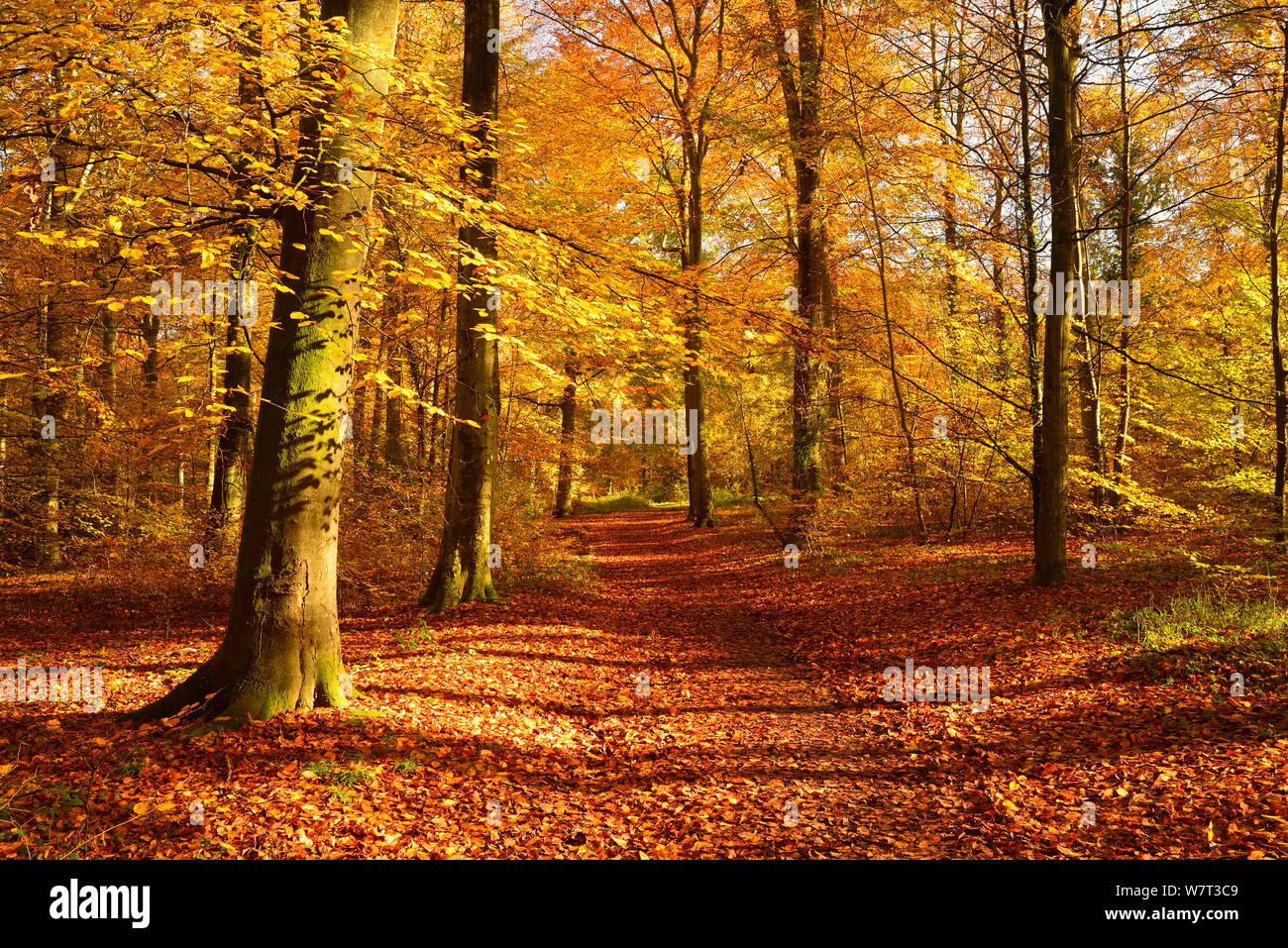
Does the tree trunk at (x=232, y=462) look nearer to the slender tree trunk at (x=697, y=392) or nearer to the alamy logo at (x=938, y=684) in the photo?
the slender tree trunk at (x=697, y=392)

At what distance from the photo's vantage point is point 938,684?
6.71 metres

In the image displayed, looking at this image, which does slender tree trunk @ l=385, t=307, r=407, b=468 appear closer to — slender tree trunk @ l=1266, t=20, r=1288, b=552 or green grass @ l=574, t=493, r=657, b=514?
slender tree trunk @ l=1266, t=20, r=1288, b=552

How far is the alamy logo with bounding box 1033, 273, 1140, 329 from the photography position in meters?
9.23

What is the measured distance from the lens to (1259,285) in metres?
10.4

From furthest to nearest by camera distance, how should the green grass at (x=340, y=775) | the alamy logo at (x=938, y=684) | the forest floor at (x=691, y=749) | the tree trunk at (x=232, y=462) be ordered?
1. the tree trunk at (x=232, y=462)
2. the alamy logo at (x=938, y=684)
3. the green grass at (x=340, y=775)
4. the forest floor at (x=691, y=749)

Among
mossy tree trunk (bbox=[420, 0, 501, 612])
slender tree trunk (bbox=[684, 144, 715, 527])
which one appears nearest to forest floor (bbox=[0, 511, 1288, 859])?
Result: mossy tree trunk (bbox=[420, 0, 501, 612])

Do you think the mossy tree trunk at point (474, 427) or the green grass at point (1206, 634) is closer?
the green grass at point (1206, 634)

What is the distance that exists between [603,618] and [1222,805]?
749 cm

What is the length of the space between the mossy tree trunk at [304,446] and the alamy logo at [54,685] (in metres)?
1.40

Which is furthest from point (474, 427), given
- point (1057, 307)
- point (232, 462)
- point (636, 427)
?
point (636, 427)

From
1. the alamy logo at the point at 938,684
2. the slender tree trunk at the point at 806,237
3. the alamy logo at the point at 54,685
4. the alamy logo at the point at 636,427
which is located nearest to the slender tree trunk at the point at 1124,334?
the slender tree trunk at the point at 806,237
